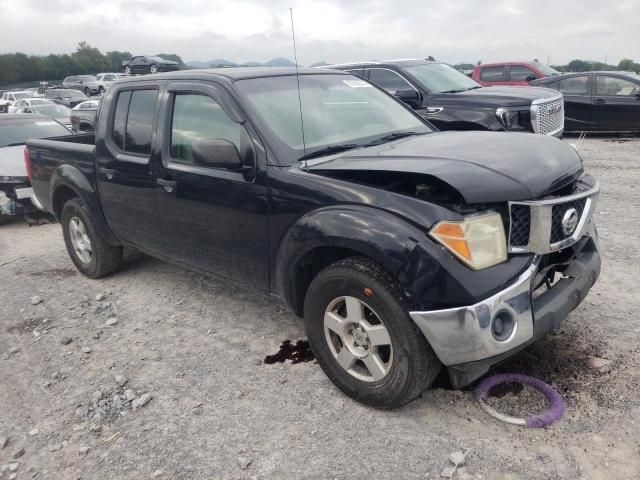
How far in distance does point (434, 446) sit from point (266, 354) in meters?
1.39

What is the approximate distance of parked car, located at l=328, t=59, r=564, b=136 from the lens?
7.67 meters

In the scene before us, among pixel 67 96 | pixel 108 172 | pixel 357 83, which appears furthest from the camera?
pixel 67 96

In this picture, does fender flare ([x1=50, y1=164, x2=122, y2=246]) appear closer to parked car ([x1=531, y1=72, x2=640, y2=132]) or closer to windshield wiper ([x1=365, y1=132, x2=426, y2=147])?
windshield wiper ([x1=365, y1=132, x2=426, y2=147])

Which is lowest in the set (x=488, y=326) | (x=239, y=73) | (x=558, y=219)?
(x=488, y=326)

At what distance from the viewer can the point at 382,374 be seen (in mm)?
2867

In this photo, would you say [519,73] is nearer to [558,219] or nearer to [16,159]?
[16,159]

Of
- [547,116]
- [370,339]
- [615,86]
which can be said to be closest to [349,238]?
[370,339]

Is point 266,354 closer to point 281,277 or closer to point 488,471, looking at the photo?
point 281,277

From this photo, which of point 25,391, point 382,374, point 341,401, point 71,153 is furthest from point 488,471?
point 71,153

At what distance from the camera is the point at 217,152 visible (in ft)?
10.6

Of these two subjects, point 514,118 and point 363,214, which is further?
point 514,118

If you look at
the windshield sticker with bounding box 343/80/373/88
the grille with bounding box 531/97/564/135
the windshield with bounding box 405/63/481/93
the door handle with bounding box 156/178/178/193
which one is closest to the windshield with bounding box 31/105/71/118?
the windshield with bounding box 405/63/481/93

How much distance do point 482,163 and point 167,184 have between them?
2.22 m

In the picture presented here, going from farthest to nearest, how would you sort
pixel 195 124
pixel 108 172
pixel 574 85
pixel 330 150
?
pixel 574 85, pixel 108 172, pixel 195 124, pixel 330 150
